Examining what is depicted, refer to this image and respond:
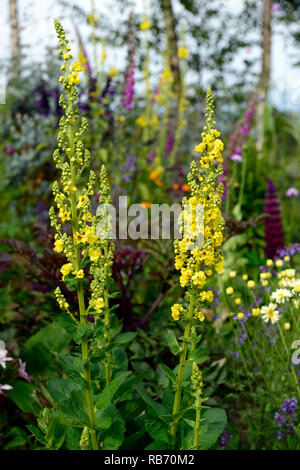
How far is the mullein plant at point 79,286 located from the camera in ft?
3.64

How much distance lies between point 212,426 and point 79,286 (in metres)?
0.54

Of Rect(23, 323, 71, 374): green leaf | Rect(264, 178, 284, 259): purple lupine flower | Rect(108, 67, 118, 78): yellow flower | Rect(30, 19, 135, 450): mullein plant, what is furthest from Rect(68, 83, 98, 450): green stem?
Rect(108, 67, 118, 78): yellow flower

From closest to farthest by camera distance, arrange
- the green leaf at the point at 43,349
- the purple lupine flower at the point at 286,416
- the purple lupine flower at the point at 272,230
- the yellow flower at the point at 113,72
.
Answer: the purple lupine flower at the point at 286,416, the green leaf at the point at 43,349, the purple lupine flower at the point at 272,230, the yellow flower at the point at 113,72

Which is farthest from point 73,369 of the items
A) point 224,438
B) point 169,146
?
point 169,146

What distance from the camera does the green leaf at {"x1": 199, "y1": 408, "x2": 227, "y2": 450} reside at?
1.22m

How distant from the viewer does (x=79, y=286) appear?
45.6 inches

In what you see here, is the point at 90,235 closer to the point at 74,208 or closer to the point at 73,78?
the point at 74,208

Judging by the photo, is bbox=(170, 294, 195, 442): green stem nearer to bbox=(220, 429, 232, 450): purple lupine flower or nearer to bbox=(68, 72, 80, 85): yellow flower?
bbox=(220, 429, 232, 450): purple lupine flower

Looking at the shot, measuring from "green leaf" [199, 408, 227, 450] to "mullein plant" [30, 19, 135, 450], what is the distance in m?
0.22

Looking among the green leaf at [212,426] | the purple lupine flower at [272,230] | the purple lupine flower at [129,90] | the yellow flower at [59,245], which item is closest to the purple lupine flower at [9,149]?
the purple lupine flower at [129,90]

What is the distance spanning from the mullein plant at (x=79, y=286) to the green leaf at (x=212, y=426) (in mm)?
224

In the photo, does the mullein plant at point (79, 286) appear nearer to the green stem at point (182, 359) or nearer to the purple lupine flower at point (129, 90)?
the green stem at point (182, 359)

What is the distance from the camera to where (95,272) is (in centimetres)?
114

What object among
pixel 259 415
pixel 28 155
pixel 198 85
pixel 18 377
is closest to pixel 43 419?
pixel 18 377
